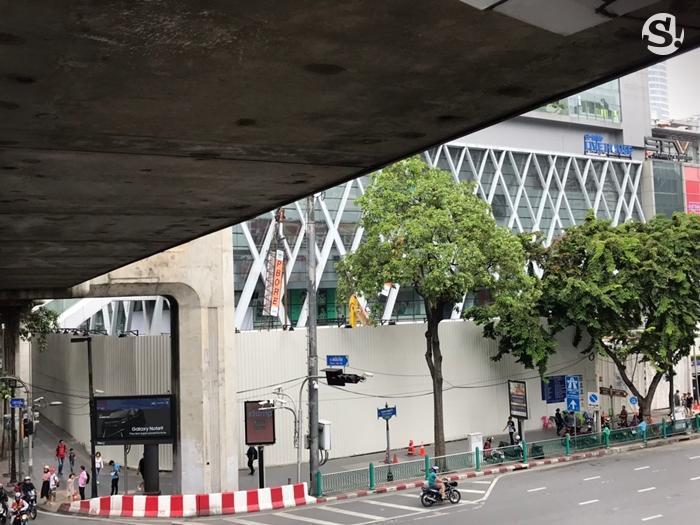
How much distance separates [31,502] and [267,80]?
66.9ft

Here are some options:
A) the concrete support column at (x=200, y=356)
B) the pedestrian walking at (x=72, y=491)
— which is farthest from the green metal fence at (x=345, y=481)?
the pedestrian walking at (x=72, y=491)

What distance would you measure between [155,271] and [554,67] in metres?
21.4

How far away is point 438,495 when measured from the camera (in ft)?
75.8

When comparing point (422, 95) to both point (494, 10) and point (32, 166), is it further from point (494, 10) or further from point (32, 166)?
point (32, 166)

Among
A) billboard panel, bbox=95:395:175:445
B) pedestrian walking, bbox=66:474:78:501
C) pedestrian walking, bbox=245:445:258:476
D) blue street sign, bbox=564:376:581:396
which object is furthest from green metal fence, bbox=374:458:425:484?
pedestrian walking, bbox=66:474:78:501

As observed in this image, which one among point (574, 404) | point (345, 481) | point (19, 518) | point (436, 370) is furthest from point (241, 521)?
point (574, 404)

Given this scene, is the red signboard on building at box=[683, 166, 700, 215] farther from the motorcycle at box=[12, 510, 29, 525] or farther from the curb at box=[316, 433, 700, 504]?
the motorcycle at box=[12, 510, 29, 525]

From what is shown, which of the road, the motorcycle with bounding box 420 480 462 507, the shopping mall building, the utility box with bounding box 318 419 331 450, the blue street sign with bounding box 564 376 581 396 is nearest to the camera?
the road

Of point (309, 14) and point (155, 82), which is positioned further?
point (155, 82)

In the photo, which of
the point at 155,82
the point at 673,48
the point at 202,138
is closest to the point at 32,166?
the point at 202,138

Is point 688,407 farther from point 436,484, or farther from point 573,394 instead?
point 436,484

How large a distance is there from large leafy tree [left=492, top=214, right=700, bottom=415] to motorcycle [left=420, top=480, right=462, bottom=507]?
39.4ft

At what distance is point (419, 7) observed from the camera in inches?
182

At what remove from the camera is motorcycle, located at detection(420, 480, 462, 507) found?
75.6ft
